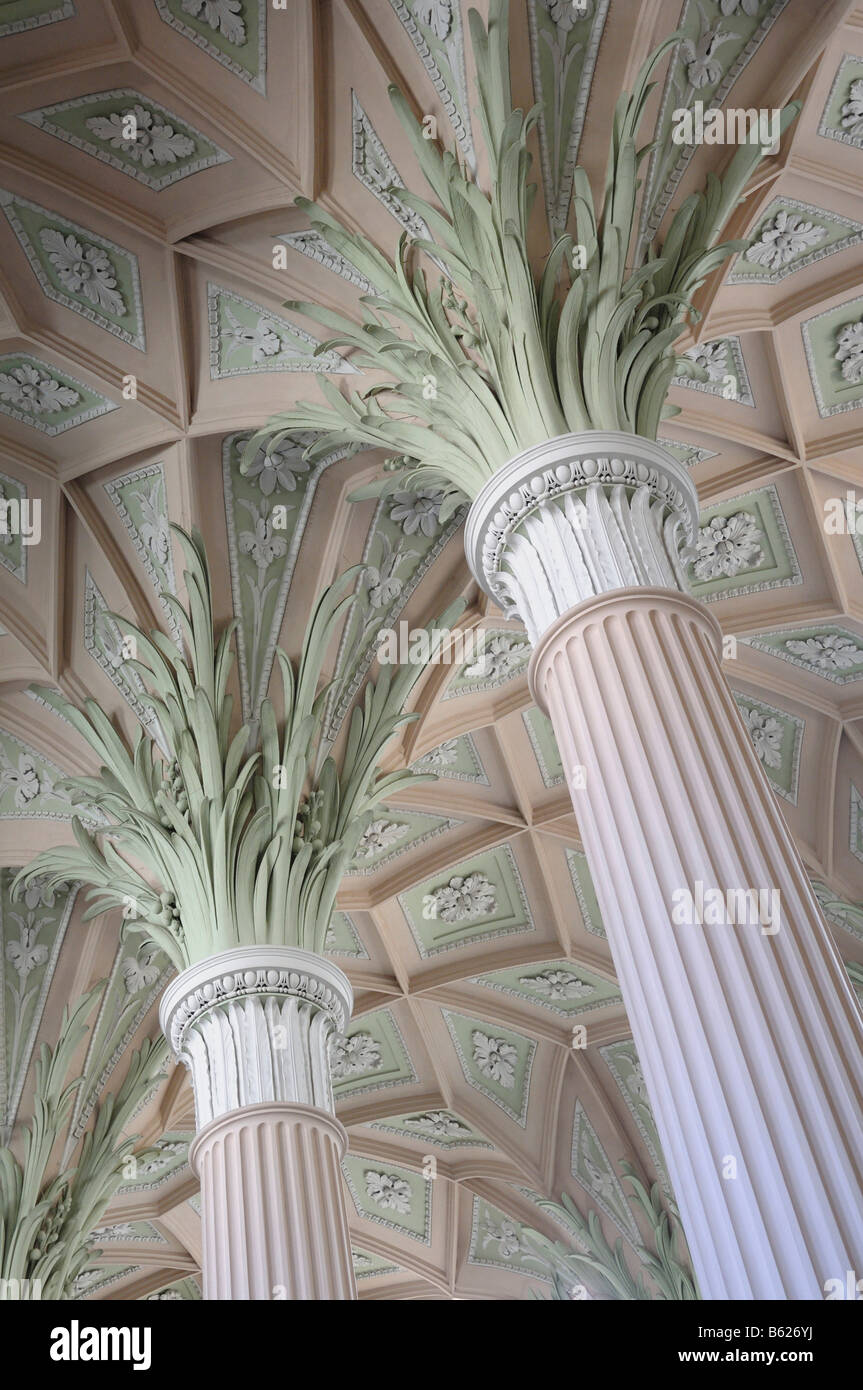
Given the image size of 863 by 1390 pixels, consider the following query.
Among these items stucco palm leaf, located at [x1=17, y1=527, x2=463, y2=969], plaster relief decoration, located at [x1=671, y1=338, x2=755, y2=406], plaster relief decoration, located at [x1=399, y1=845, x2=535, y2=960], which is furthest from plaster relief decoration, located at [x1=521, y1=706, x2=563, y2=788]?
plaster relief decoration, located at [x1=671, y1=338, x2=755, y2=406]

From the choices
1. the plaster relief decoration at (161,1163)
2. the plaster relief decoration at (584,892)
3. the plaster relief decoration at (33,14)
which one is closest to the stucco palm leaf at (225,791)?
the plaster relief decoration at (33,14)

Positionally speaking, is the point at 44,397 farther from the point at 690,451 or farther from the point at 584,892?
the point at 584,892

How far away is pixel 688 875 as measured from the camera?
4.58 meters

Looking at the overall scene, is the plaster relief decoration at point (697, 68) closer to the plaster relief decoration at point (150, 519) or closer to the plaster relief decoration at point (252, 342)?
the plaster relief decoration at point (252, 342)

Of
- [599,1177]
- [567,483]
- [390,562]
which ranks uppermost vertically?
[390,562]

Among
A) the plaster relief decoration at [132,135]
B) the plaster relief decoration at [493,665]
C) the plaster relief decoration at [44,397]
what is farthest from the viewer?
the plaster relief decoration at [493,665]

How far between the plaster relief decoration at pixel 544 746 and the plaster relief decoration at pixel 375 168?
16.8 feet

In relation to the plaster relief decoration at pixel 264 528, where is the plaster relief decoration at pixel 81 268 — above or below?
above

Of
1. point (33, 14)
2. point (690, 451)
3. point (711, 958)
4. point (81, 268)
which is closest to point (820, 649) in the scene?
point (690, 451)

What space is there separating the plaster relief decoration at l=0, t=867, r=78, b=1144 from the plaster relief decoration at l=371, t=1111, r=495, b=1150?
4216mm

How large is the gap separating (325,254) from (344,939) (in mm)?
6731

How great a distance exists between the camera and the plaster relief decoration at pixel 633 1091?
554 inches
